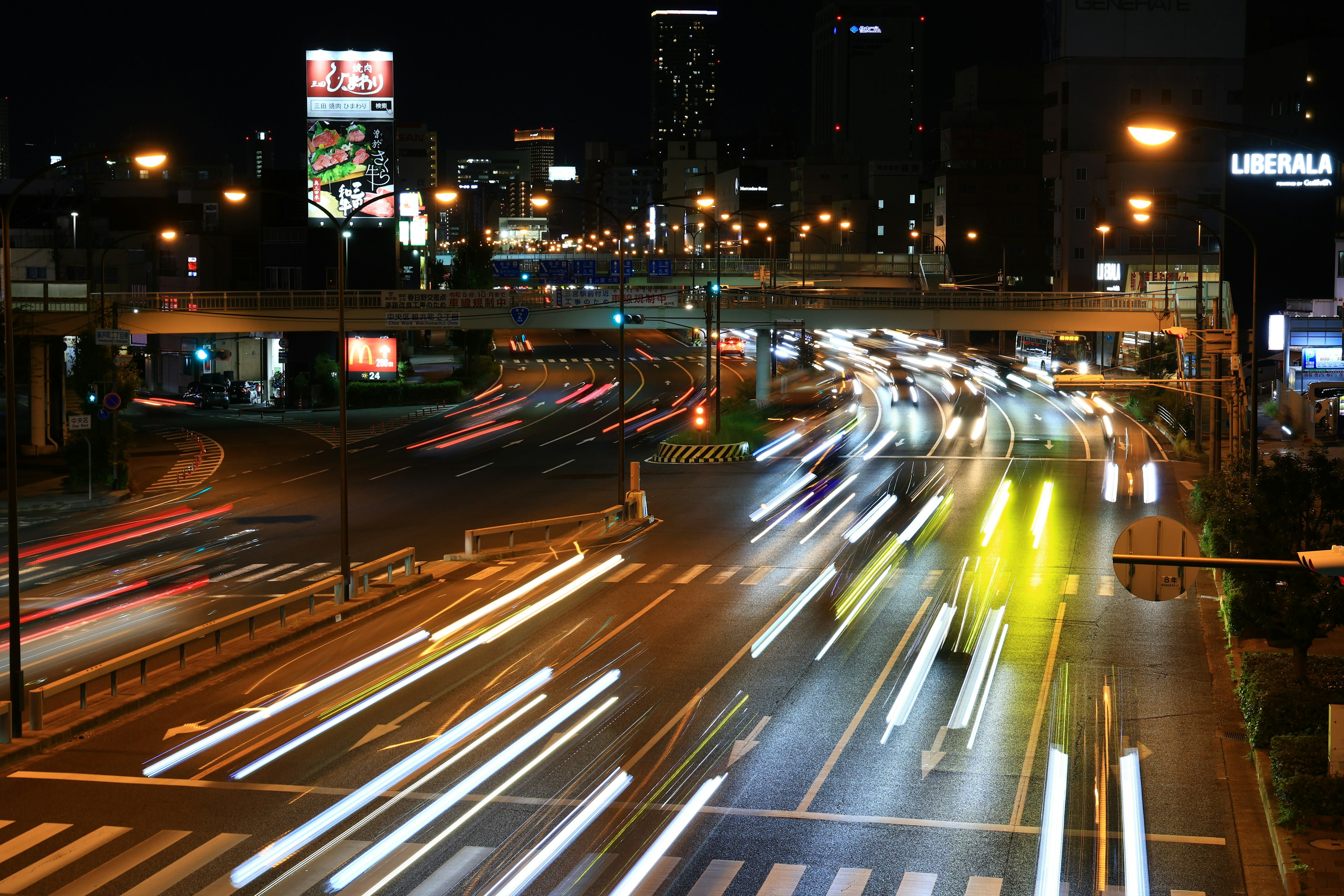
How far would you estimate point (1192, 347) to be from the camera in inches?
2021

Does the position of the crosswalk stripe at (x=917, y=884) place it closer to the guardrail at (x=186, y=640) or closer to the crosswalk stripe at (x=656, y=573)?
the guardrail at (x=186, y=640)

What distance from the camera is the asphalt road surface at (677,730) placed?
44.1 feet

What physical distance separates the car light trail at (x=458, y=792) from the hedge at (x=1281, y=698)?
9104mm

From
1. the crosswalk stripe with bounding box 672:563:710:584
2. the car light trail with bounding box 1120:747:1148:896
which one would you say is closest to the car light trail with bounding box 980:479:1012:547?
the crosswalk stripe with bounding box 672:563:710:584

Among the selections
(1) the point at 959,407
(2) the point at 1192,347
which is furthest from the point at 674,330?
(2) the point at 1192,347

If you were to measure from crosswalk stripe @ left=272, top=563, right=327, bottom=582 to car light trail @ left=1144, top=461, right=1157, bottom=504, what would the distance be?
25790 mm

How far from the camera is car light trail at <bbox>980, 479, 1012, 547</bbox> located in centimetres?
3612

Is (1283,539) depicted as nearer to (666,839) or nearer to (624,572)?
(666,839)

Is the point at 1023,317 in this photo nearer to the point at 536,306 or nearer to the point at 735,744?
the point at 536,306

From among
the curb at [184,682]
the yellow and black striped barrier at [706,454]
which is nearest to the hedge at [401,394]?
the yellow and black striped barrier at [706,454]

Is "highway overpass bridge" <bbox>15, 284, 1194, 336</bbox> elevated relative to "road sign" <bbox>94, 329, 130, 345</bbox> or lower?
elevated

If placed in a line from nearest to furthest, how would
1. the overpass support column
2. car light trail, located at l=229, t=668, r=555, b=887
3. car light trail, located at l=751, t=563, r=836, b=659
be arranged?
1. car light trail, located at l=229, t=668, r=555, b=887
2. car light trail, located at l=751, t=563, r=836, b=659
3. the overpass support column

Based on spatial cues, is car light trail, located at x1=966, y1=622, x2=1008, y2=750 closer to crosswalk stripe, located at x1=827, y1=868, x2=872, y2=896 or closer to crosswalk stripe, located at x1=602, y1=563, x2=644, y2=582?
crosswalk stripe, located at x1=827, y1=868, x2=872, y2=896

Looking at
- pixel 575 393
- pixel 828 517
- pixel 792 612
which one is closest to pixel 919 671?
pixel 792 612
